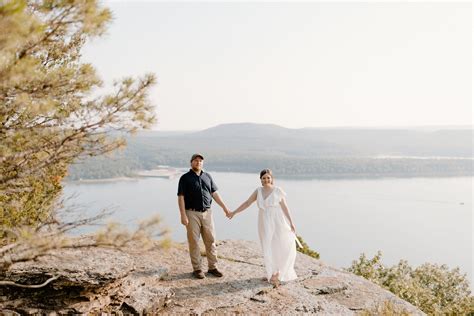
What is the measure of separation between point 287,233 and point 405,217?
125m

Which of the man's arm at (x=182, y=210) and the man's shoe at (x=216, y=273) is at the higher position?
the man's arm at (x=182, y=210)

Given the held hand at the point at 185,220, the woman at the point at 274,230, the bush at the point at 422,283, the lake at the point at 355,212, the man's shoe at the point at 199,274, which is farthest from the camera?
the lake at the point at 355,212

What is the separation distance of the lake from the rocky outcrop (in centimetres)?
6498

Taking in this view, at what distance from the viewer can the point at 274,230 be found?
8.34m

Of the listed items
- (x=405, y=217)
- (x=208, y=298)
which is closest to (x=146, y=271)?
(x=208, y=298)

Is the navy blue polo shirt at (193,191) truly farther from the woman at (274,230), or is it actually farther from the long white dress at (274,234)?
the long white dress at (274,234)

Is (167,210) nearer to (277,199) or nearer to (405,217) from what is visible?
(405,217)

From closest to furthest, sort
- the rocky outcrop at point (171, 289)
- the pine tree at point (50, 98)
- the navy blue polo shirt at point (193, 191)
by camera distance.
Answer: the pine tree at point (50, 98) < the rocky outcrop at point (171, 289) < the navy blue polo shirt at point (193, 191)

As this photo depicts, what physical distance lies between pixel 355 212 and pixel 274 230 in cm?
12712

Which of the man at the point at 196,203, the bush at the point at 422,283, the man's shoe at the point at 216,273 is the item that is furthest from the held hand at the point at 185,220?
the bush at the point at 422,283

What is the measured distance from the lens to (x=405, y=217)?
123 metres

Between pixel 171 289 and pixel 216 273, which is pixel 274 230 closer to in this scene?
pixel 216 273

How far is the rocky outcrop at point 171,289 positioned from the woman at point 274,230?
1.18ft

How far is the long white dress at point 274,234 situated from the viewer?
8.27m
